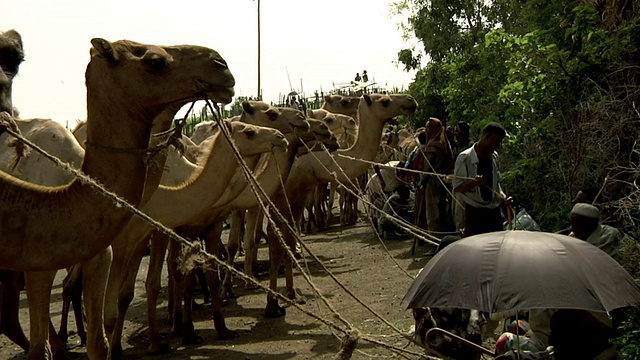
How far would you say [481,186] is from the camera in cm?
995

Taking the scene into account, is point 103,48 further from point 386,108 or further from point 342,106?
point 342,106

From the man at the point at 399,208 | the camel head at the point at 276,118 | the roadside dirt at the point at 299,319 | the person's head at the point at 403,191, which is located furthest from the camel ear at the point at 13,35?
the person's head at the point at 403,191

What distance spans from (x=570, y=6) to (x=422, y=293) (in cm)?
779

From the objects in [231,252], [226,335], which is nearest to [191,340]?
[226,335]

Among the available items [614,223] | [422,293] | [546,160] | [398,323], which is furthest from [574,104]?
[422,293]

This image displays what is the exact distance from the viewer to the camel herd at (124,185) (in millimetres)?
5977

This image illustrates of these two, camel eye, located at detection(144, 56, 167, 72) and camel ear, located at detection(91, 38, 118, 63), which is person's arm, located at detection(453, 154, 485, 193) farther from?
camel ear, located at detection(91, 38, 118, 63)

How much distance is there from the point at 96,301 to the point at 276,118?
17.4 feet

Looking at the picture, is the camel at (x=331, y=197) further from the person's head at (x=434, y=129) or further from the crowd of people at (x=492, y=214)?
the person's head at (x=434, y=129)

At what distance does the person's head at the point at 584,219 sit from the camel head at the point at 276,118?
561 cm

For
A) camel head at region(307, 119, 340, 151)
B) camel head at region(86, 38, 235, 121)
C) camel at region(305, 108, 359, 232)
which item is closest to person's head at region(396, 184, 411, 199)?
camel at region(305, 108, 359, 232)

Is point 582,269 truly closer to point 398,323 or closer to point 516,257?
point 516,257

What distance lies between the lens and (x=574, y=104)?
12273mm

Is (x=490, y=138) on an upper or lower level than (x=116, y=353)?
upper
